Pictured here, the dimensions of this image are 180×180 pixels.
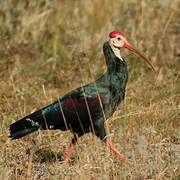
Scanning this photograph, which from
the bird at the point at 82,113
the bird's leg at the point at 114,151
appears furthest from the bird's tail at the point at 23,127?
the bird's leg at the point at 114,151

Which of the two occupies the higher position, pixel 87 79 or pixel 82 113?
pixel 87 79

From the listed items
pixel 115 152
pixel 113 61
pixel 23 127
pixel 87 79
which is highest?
pixel 87 79

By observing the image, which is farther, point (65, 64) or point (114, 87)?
point (65, 64)

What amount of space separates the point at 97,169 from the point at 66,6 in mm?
5999

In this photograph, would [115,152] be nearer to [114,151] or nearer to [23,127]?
[114,151]

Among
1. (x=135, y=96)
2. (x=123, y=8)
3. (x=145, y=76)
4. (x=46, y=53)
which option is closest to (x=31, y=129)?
(x=135, y=96)

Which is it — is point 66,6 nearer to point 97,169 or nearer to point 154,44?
point 154,44

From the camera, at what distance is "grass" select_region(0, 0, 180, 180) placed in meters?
6.88

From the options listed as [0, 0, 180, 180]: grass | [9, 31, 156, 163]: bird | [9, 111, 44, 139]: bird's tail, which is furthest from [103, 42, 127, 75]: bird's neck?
[9, 111, 44, 139]: bird's tail

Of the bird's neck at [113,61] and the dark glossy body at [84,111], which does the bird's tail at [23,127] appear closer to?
the dark glossy body at [84,111]

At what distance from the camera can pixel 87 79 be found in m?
10.4

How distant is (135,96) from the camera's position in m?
9.55

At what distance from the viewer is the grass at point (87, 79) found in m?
6.88

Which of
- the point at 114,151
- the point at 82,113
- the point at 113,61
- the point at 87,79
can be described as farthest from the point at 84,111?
the point at 87,79
